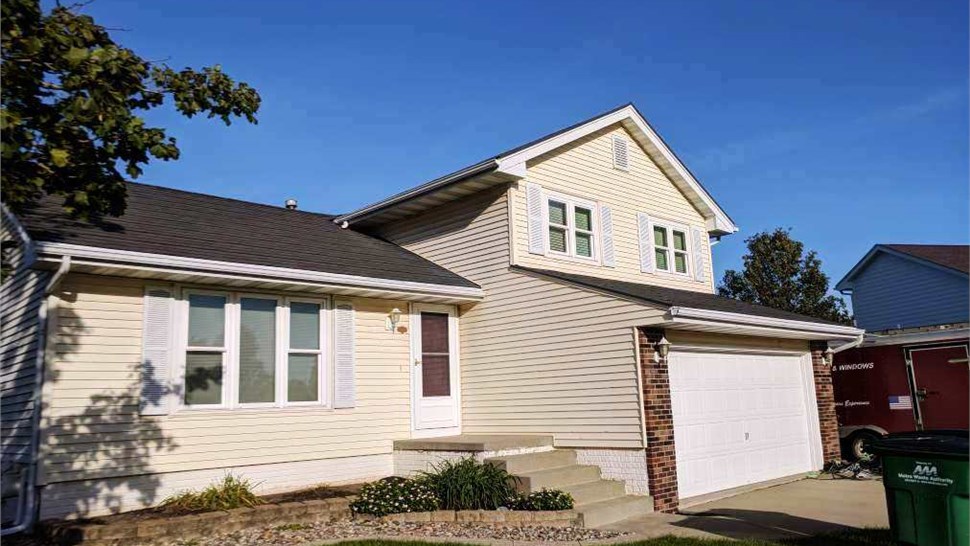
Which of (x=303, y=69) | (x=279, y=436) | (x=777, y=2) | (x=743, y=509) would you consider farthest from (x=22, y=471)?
(x=777, y=2)

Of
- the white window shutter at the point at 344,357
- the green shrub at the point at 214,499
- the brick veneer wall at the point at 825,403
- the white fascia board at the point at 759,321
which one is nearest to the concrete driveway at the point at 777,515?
the brick veneer wall at the point at 825,403

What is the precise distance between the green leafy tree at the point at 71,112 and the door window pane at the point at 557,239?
8.33m

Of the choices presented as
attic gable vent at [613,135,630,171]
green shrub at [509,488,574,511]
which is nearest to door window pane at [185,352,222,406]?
green shrub at [509,488,574,511]

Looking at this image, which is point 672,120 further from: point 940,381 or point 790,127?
point 940,381

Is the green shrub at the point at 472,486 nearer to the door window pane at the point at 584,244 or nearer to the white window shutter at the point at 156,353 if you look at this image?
the white window shutter at the point at 156,353

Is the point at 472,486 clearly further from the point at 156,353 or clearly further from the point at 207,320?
the point at 156,353

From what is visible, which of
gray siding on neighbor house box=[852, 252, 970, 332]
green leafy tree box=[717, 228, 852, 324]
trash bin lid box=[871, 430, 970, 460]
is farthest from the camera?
green leafy tree box=[717, 228, 852, 324]

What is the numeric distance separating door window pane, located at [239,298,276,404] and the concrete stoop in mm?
3428

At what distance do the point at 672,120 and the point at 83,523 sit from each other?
47.4ft

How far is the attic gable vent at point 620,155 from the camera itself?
1455 centimetres

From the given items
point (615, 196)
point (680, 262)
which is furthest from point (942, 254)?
point (615, 196)

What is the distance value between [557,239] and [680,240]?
4.14 m

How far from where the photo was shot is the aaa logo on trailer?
242 inches

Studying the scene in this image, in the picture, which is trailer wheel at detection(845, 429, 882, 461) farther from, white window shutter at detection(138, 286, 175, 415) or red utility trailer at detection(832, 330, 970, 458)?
white window shutter at detection(138, 286, 175, 415)
